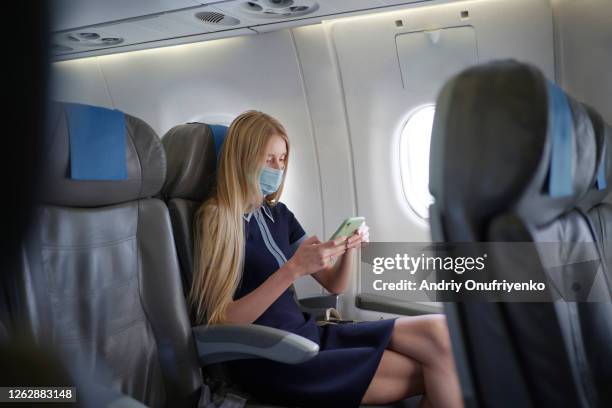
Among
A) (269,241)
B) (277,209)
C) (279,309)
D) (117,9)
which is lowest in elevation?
(279,309)

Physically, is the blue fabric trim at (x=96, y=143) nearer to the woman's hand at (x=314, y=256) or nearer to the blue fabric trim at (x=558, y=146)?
the woman's hand at (x=314, y=256)

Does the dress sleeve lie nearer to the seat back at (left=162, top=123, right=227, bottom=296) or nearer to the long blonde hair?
the long blonde hair

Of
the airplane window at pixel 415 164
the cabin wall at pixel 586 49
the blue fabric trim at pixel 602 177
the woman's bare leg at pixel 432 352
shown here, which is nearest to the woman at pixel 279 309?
the woman's bare leg at pixel 432 352

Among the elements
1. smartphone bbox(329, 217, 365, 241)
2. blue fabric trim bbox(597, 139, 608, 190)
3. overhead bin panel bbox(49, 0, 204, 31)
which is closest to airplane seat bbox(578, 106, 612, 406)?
blue fabric trim bbox(597, 139, 608, 190)

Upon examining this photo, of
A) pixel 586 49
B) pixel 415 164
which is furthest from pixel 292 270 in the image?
pixel 415 164

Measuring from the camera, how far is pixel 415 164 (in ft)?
9.32

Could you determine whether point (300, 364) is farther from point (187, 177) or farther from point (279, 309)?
point (187, 177)

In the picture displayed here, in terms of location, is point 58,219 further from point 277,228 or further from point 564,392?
point 564,392

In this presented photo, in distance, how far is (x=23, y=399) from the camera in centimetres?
55

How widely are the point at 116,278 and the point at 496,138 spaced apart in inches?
49.8

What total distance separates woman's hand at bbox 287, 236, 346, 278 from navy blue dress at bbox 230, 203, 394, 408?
0.67 ft

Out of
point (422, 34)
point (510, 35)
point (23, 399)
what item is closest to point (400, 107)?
point (422, 34)

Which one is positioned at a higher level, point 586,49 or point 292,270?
point 586,49

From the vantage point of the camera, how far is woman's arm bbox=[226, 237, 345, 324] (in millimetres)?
1601
